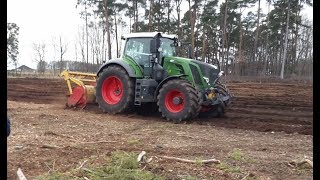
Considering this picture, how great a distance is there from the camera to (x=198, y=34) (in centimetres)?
3925

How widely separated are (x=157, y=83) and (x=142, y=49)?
3.66 ft

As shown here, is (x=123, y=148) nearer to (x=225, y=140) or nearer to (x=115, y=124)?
(x=225, y=140)

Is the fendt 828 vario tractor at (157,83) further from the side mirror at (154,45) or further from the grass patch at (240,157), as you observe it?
the grass patch at (240,157)

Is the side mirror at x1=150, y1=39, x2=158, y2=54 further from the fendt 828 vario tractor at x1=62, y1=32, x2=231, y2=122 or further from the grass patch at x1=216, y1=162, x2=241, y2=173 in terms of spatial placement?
the grass patch at x1=216, y1=162, x2=241, y2=173

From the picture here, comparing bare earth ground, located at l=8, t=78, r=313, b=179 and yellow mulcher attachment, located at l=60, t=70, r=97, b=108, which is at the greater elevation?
yellow mulcher attachment, located at l=60, t=70, r=97, b=108

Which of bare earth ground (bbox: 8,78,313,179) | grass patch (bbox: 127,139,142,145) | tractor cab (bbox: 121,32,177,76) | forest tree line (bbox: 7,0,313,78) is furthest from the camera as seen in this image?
forest tree line (bbox: 7,0,313,78)

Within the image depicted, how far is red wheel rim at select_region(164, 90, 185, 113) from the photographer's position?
9789 millimetres

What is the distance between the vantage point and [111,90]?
37.3 feet

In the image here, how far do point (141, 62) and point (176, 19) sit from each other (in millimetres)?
26763

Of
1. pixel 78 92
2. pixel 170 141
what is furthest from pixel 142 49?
pixel 170 141

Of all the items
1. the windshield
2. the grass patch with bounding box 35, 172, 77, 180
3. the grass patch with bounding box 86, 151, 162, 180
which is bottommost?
the grass patch with bounding box 35, 172, 77, 180

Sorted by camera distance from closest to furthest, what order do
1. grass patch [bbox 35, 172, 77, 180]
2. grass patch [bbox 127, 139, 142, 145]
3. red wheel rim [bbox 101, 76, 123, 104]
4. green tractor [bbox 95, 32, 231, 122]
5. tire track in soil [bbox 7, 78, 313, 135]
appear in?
grass patch [bbox 35, 172, 77, 180] → grass patch [bbox 127, 139, 142, 145] → tire track in soil [bbox 7, 78, 313, 135] → green tractor [bbox 95, 32, 231, 122] → red wheel rim [bbox 101, 76, 123, 104]

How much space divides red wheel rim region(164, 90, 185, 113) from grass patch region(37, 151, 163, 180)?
4676 millimetres

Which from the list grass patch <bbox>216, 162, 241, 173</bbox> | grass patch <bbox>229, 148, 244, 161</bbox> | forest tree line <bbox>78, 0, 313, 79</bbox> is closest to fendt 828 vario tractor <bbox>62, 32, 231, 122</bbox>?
grass patch <bbox>229, 148, 244, 161</bbox>
